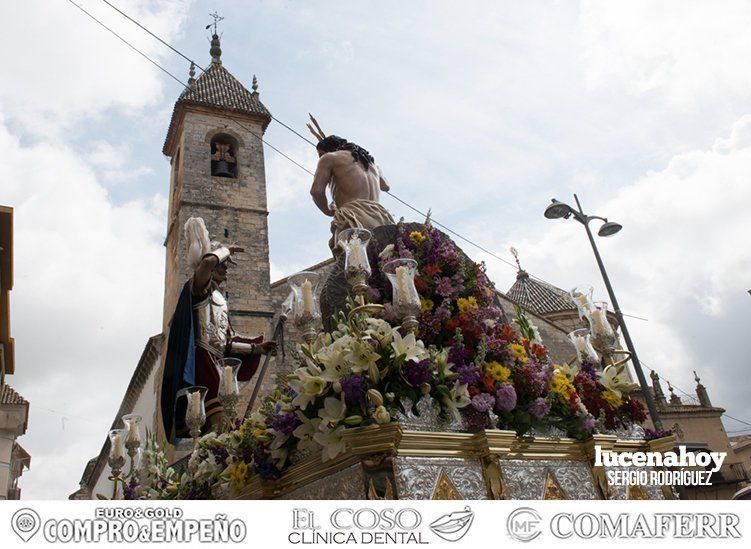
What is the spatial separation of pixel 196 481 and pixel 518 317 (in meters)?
2.38

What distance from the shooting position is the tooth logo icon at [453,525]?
234cm

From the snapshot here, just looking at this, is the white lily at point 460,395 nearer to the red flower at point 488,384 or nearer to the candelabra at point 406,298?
the red flower at point 488,384

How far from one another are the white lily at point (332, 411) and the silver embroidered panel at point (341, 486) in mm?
223

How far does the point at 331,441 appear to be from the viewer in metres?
2.60

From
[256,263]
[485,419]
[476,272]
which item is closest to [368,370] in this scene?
[485,419]

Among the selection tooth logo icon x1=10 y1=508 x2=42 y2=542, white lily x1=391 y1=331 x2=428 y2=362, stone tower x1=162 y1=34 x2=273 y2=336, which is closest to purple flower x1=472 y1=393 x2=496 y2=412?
white lily x1=391 y1=331 x2=428 y2=362

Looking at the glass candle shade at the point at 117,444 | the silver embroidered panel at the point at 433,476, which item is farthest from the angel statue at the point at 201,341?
the silver embroidered panel at the point at 433,476

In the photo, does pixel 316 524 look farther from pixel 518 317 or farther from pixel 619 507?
pixel 518 317

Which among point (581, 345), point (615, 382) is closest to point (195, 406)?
point (581, 345)

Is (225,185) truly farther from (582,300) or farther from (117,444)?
(582,300)

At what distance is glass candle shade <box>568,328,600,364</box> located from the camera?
409 cm

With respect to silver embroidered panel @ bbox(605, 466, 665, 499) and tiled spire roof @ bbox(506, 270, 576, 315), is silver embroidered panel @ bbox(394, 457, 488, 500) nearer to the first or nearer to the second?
silver embroidered panel @ bbox(605, 466, 665, 499)

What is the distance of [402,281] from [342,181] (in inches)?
120

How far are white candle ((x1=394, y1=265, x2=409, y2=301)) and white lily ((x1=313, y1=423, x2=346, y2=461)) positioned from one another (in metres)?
0.83
